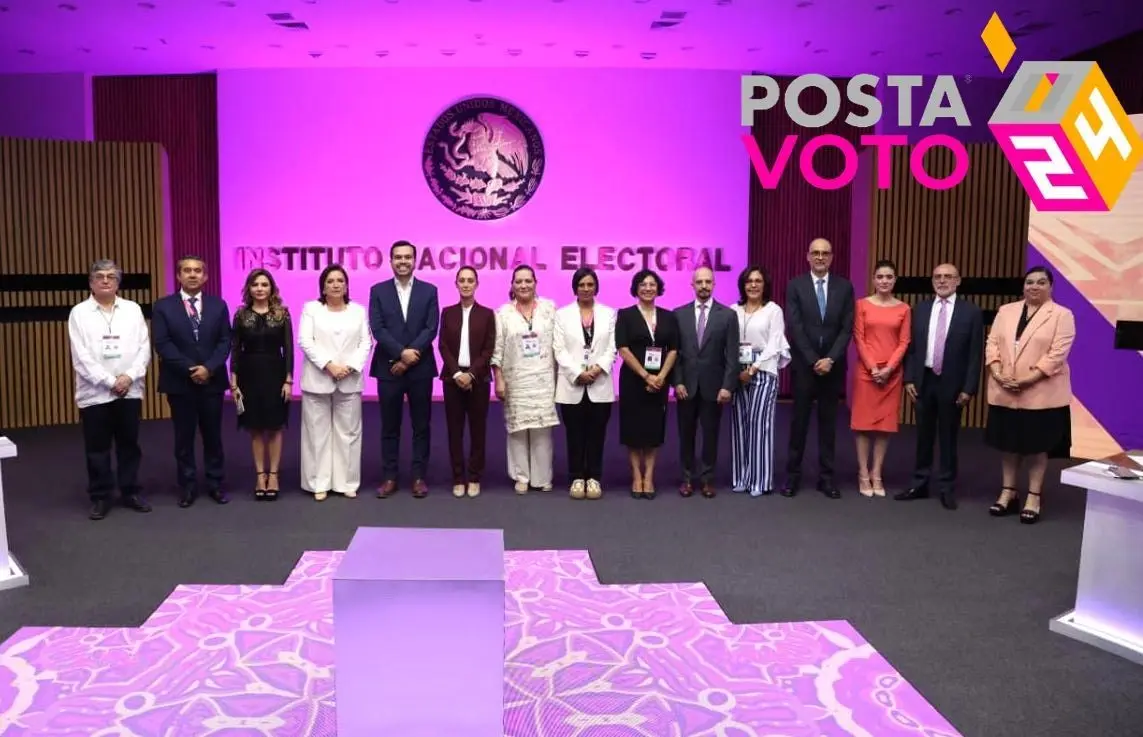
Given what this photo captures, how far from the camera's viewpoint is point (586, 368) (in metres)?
5.50

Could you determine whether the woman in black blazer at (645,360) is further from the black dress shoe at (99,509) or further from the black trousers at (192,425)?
the black dress shoe at (99,509)

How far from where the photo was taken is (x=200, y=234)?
30.7ft

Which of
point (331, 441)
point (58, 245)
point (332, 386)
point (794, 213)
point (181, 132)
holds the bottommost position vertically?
point (331, 441)

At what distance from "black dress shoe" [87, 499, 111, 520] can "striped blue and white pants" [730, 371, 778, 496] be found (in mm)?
3853

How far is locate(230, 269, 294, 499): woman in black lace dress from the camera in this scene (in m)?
5.27

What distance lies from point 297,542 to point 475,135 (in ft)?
18.2

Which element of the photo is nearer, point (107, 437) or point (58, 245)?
point (107, 437)

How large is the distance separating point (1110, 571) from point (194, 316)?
490 centimetres

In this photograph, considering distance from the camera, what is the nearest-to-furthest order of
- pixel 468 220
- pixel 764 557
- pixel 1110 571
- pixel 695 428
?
pixel 1110 571, pixel 764 557, pixel 695 428, pixel 468 220

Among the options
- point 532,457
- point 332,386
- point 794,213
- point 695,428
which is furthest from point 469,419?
point 794,213

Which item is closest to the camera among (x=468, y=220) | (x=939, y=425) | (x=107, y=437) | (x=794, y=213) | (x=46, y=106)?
(x=107, y=437)

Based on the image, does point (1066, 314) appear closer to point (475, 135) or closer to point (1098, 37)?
point (1098, 37)

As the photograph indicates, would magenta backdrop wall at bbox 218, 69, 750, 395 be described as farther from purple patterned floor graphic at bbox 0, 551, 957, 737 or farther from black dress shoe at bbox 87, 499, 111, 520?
purple patterned floor graphic at bbox 0, 551, 957, 737

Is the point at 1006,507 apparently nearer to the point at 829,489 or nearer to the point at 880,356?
the point at 829,489
